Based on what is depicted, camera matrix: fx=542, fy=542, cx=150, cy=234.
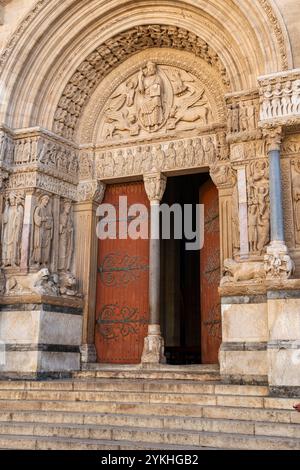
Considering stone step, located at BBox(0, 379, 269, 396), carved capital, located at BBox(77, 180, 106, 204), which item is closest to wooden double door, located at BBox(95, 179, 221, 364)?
carved capital, located at BBox(77, 180, 106, 204)

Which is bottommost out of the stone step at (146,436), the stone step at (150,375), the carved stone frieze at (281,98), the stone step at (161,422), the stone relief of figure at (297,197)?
the stone step at (146,436)

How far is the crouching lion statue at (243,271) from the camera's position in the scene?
7.45 m

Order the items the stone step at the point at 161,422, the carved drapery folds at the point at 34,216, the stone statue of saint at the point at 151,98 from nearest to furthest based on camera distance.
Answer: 1. the stone step at the point at 161,422
2. the carved drapery folds at the point at 34,216
3. the stone statue of saint at the point at 151,98

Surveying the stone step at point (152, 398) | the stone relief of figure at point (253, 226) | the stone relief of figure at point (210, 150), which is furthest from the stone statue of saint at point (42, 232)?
the stone relief of figure at point (253, 226)

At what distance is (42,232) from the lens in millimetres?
9180

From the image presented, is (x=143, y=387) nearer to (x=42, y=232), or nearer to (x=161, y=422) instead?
(x=161, y=422)

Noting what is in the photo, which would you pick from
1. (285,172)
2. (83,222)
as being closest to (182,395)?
(285,172)

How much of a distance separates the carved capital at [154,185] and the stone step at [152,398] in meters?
3.74

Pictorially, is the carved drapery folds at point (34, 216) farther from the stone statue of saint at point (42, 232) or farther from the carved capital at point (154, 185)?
the carved capital at point (154, 185)

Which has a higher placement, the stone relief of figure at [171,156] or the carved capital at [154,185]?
the stone relief of figure at [171,156]

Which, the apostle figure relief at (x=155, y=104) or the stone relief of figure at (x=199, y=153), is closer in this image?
the stone relief of figure at (x=199, y=153)

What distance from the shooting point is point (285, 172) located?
766 cm

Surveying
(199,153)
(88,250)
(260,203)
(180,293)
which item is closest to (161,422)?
(260,203)

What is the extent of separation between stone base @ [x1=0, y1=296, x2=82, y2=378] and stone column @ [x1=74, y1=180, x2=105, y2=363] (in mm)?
544
